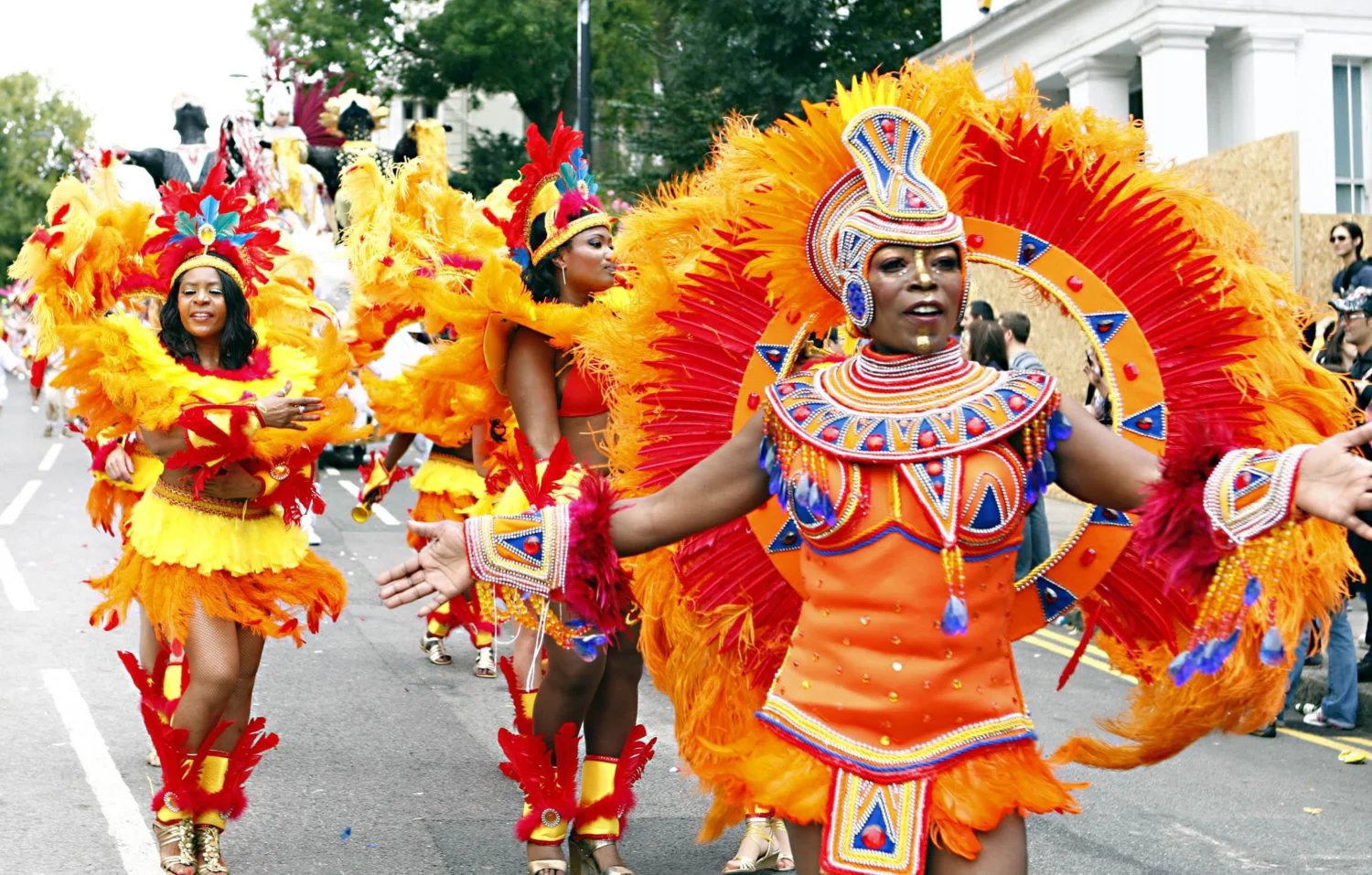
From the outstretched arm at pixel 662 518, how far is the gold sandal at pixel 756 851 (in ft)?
6.60

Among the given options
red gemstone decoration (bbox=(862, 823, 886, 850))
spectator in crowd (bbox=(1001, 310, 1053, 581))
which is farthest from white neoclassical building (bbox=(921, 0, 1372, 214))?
red gemstone decoration (bbox=(862, 823, 886, 850))

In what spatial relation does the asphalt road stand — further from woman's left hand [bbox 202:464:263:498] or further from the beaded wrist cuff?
the beaded wrist cuff

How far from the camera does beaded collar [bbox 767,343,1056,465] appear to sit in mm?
3229

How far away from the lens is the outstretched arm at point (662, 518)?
3561mm

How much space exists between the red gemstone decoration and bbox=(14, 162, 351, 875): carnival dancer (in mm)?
2697

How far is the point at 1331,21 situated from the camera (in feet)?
59.8

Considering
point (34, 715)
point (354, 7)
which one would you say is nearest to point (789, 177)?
point (34, 715)

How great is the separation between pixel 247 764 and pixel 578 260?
6.51 ft

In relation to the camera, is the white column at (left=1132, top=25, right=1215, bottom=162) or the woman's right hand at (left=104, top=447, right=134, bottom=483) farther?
the white column at (left=1132, top=25, right=1215, bottom=162)

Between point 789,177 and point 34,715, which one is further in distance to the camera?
point 34,715

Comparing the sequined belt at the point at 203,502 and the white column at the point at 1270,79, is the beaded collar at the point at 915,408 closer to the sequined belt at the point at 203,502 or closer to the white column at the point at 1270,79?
the sequined belt at the point at 203,502

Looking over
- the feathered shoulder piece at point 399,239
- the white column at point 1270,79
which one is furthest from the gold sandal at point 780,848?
the white column at point 1270,79

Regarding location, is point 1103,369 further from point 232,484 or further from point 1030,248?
point 232,484

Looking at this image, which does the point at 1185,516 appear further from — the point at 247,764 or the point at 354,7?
the point at 354,7
